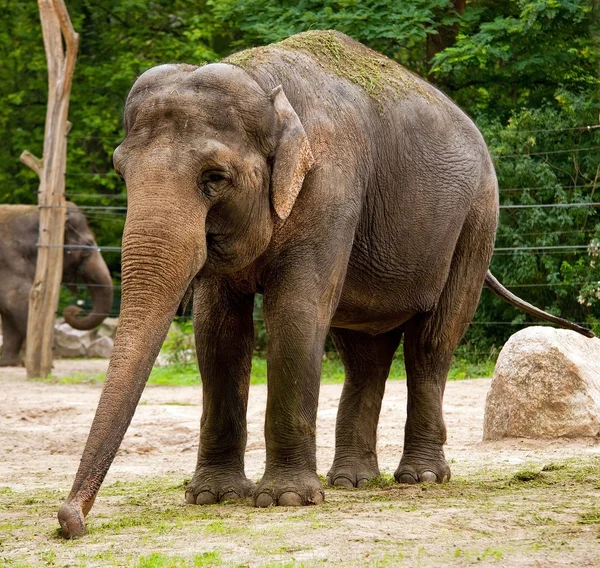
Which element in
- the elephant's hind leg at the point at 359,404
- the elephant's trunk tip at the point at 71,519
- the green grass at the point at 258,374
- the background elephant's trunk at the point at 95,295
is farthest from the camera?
the background elephant's trunk at the point at 95,295

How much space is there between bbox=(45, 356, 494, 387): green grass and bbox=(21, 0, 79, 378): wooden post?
502mm

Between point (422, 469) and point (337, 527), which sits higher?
point (337, 527)

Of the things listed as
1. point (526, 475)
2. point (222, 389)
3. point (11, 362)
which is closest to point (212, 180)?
point (222, 389)

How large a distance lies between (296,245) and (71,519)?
1770 millimetres

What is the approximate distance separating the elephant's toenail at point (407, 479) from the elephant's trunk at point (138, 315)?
7.69 ft

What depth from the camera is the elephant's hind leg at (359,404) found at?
23.7ft

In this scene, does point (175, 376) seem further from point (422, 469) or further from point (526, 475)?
point (526, 475)

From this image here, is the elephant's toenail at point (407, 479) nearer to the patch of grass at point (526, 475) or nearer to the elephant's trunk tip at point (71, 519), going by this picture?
the patch of grass at point (526, 475)

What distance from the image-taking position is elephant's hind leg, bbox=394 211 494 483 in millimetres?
7289

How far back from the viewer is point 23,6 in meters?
24.0

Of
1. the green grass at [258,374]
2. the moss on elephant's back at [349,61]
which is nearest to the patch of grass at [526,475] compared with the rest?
the moss on elephant's back at [349,61]

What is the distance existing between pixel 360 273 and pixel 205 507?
1.49m

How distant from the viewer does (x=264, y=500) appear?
5.89 m

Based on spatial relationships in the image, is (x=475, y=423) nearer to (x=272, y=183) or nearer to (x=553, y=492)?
(x=553, y=492)
